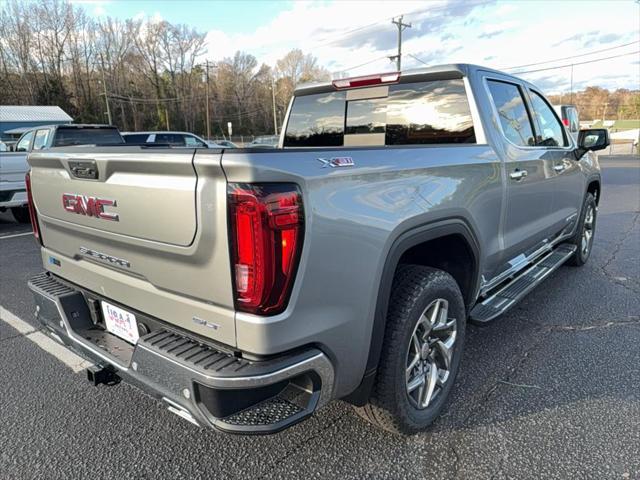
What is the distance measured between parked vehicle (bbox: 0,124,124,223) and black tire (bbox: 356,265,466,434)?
674cm

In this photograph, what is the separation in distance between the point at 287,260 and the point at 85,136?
9149mm

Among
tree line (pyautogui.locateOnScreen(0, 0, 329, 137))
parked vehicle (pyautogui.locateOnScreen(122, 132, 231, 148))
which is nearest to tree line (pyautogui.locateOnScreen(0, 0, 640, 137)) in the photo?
tree line (pyautogui.locateOnScreen(0, 0, 329, 137))

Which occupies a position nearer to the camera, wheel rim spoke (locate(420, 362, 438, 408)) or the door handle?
wheel rim spoke (locate(420, 362, 438, 408))

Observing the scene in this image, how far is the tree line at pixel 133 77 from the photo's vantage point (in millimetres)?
58500

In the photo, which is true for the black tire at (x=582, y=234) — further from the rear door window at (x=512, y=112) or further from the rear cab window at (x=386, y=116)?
the rear cab window at (x=386, y=116)

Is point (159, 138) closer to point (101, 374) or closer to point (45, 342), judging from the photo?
point (45, 342)

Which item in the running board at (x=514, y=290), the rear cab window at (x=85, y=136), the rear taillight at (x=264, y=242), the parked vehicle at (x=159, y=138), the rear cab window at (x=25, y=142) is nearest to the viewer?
the rear taillight at (x=264, y=242)

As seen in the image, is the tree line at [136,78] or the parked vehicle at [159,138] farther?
the tree line at [136,78]

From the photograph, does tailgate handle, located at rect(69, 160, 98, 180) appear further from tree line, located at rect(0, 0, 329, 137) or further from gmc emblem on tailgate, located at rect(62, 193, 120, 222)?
tree line, located at rect(0, 0, 329, 137)

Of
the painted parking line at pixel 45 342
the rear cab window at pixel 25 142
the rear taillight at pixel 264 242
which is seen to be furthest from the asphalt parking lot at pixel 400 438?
the rear cab window at pixel 25 142

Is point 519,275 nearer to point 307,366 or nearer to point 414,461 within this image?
point 414,461

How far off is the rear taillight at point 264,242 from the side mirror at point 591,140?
4.01 meters

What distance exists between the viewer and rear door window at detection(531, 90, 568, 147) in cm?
393

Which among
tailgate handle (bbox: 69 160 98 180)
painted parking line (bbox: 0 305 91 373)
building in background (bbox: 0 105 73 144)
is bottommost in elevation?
painted parking line (bbox: 0 305 91 373)
